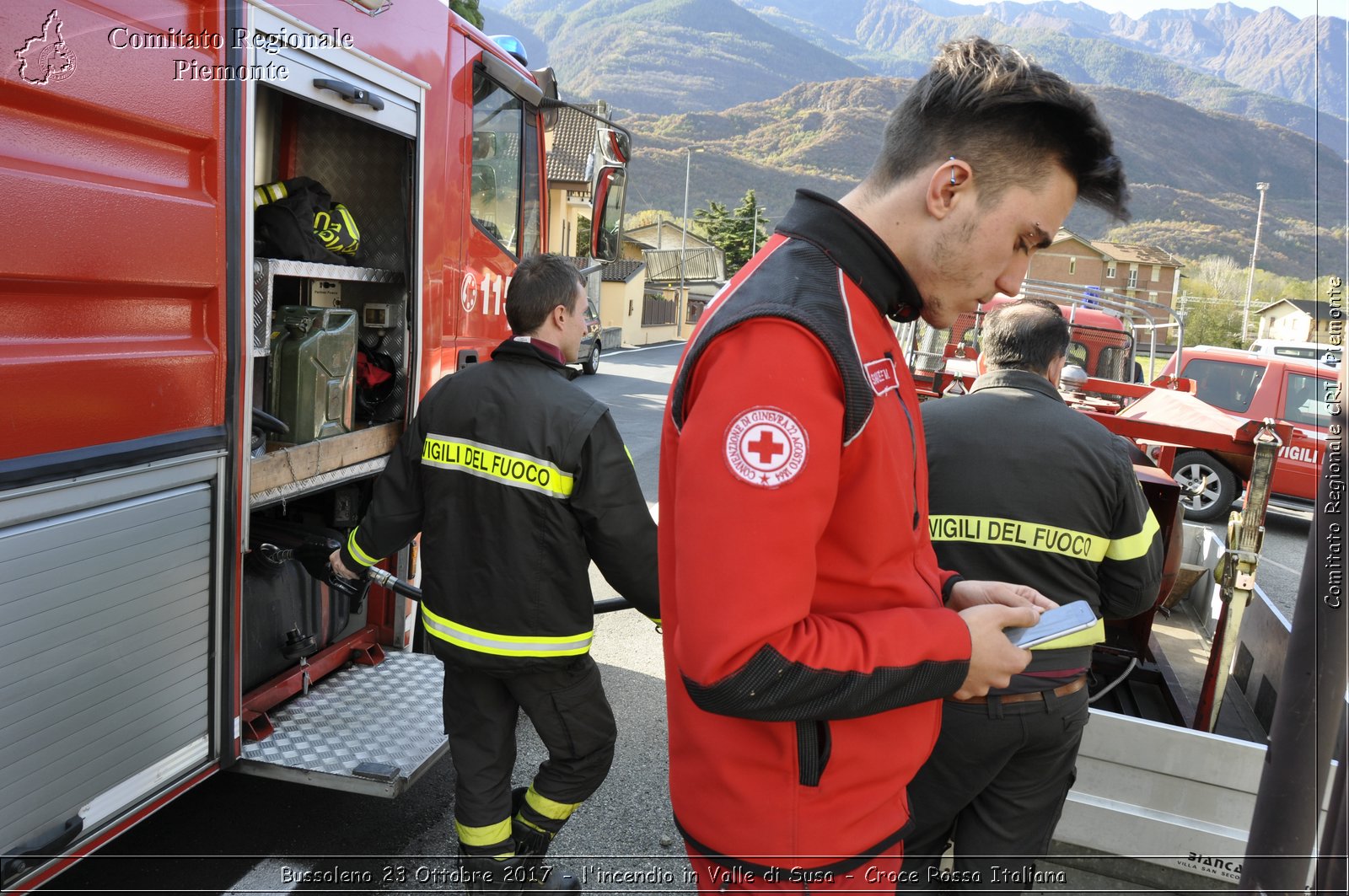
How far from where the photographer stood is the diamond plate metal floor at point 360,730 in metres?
2.83

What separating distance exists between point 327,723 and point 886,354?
2629 mm

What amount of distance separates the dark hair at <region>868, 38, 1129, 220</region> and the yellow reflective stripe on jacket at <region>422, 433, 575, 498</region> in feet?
4.72

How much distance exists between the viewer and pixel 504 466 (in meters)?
2.61

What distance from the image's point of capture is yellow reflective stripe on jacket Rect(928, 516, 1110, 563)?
99.2 inches

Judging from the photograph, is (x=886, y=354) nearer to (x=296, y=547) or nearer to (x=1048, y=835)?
(x=1048, y=835)

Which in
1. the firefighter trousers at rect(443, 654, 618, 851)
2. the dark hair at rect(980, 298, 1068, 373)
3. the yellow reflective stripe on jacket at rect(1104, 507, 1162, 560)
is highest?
the dark hair at rect(980, 298, 1068, 373)

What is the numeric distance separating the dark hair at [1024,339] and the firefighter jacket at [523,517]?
117cm

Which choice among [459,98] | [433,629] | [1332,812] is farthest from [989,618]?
[459,98]

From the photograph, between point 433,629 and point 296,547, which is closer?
point 433,629

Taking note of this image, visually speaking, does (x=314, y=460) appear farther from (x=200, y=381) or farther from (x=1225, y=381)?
(x=1225, y=381)

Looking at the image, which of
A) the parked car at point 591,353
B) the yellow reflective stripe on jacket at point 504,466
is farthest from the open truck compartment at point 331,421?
the parked car at point 591,353

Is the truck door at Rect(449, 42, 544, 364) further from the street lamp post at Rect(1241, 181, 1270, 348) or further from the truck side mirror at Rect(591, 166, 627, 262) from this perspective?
the street lamp post at Rect(1241, 181, 1270, 348)

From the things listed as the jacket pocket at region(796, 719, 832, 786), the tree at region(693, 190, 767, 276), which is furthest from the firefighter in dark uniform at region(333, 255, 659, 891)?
the tree at region(693, 190, 767, 276)

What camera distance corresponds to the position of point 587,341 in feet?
74.9
